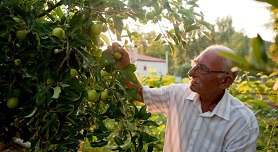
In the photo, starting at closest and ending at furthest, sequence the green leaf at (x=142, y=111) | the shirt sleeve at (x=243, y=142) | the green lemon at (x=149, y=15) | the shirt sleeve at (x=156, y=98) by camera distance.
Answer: the green leaf at (x=142, y=111), the green lemon at (x=149, y=15), the shirt sleeve at (x=243, y=142), the shirt sleeve at (x=156, y=98)

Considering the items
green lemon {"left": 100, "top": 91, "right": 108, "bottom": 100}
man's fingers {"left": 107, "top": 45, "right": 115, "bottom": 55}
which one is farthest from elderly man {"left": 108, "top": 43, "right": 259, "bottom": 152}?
green lemon {"left": 100, "top": 91, "right": 108, "bottom": 100}

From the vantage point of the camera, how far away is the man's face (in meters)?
1.93

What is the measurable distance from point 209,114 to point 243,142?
241 millimetres

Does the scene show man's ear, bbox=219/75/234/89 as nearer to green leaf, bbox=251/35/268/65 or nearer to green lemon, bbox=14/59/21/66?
green lemon, bbox=14/59/21/66

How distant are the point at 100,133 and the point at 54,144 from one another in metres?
0.19

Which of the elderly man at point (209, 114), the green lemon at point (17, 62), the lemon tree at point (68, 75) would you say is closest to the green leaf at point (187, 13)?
the lemon tree at point (68, 75)

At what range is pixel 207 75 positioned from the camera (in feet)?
6.37

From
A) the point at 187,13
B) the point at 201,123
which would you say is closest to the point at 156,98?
the point at 201,123

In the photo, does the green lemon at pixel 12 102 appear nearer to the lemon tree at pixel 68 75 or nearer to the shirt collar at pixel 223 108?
the lemon tree at pixel 68 75

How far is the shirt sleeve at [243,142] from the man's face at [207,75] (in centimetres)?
28

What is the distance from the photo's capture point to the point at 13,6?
49.6 inches

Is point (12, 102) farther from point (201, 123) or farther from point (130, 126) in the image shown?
point (201, 123)

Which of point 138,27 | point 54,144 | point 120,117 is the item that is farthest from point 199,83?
point 54,144

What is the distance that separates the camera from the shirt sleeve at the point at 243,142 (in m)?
1.83
